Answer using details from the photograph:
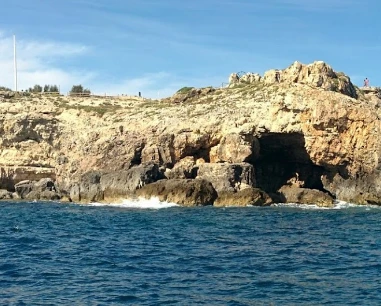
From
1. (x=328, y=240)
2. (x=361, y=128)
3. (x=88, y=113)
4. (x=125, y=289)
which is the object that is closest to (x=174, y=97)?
(x=88, y=113)

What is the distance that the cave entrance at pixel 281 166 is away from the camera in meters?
58.2

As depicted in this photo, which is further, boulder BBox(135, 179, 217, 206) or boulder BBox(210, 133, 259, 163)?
boulder BBox(210, 133, 259, 163)

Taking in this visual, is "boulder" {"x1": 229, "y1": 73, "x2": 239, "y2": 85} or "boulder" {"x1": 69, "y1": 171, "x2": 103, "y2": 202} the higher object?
"boulder" {"x1": 229, "y1": 73, "x2": 239, "y2": 85}

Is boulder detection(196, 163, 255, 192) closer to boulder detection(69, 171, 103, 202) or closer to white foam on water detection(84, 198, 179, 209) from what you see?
white foam on water detection(84, 198, 179, 209)

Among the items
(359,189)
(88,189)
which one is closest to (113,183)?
(88,189)

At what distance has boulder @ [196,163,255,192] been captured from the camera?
5191 centimetres

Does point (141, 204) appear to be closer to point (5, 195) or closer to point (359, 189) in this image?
point (5, 195)

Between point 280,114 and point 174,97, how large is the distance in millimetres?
19723

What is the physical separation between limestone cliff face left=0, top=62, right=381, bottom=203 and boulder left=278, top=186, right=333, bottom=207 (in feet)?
8.57

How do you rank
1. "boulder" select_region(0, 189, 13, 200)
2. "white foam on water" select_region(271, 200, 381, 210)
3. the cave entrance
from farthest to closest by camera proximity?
1. "boulder" select_region(0, 189, 13, 200)
2. the cave entrance
3. "white foam on water" select_region(271, 200, 381, 210)

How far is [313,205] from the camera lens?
170 feet

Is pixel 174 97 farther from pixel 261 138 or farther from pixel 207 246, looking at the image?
pixel 207 246

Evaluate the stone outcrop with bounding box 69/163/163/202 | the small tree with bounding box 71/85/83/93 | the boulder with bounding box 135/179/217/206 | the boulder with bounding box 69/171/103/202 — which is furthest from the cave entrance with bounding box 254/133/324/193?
the small tree with bounding box 71/85/83/93

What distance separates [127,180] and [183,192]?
5.97 metres
